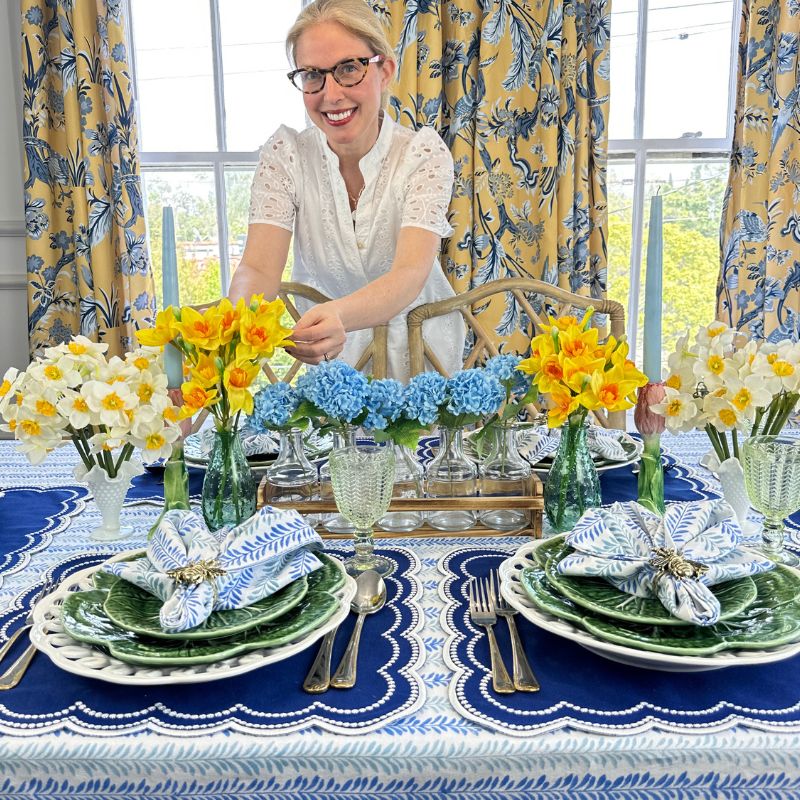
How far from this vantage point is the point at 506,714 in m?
0.56

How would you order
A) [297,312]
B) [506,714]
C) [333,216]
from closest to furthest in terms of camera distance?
[506,714] → [333,216] → [297,312]

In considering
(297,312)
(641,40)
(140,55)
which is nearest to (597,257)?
(641,40)

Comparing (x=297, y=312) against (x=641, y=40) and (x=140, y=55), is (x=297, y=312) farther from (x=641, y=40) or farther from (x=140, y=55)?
(x=641, y=40)

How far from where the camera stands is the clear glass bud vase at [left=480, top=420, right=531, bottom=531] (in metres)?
0.94

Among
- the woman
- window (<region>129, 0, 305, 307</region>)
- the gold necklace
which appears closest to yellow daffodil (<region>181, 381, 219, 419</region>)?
the woman

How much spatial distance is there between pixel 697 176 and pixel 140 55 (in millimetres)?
2367

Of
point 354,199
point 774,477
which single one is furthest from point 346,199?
point 774,477

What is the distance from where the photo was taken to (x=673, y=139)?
2949mm

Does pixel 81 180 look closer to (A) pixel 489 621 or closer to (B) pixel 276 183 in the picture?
(B) pixel 276 183

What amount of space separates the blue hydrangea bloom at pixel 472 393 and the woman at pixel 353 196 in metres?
0.42

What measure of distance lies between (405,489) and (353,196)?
1006mm

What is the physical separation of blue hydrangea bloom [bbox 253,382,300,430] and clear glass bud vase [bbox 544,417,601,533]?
336 millimetres

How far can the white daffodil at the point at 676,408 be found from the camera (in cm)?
86

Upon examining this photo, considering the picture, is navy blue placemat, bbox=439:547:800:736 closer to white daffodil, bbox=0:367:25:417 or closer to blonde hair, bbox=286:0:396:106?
white daffodil, bbox=0:367:25:417
